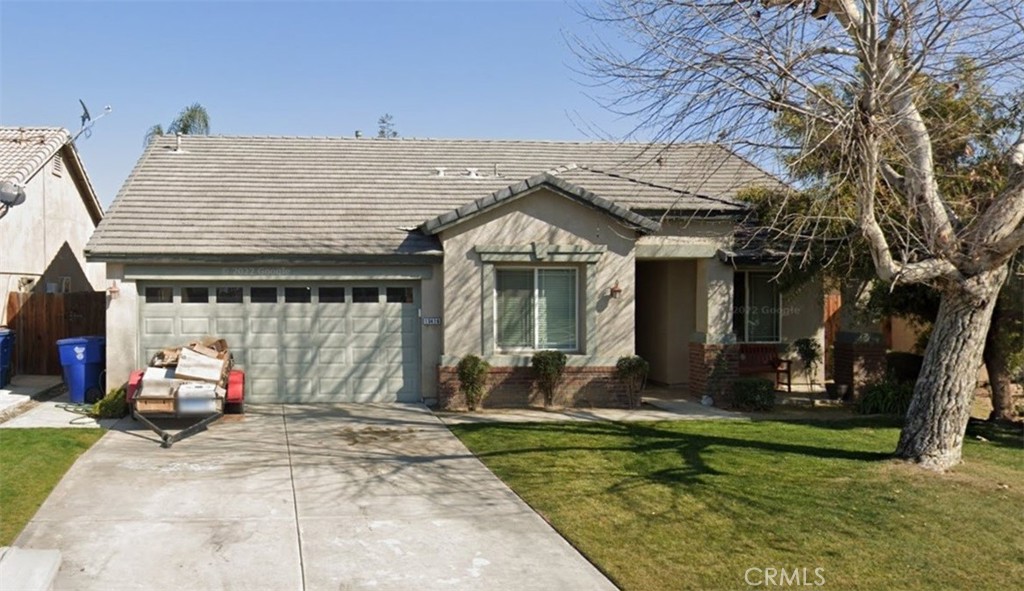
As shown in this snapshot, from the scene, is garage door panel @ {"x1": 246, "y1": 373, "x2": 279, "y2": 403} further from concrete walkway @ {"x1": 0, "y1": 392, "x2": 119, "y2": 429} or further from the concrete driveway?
the concrete driveway

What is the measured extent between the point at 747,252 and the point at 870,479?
721cm

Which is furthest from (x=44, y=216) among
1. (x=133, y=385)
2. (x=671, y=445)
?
(x=671, y=445)

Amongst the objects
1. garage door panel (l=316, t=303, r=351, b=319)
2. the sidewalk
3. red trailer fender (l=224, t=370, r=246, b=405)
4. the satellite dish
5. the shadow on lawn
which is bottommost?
the shadow on lawn

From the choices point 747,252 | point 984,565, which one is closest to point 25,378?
point 747,252

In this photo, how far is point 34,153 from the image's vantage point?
62.3 feet

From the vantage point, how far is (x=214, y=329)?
49.5 ft

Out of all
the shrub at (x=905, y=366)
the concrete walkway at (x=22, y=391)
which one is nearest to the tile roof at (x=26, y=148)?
the concrete walkway at (x=22, y=391)

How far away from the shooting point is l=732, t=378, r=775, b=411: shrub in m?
15.1

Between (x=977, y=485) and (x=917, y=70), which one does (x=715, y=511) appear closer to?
(x=977, y=485)

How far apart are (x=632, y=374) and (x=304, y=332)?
566 cm

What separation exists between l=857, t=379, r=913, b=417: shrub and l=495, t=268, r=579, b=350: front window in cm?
498

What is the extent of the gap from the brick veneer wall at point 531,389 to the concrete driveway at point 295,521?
2.92 meters

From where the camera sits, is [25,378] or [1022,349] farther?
[25,378]

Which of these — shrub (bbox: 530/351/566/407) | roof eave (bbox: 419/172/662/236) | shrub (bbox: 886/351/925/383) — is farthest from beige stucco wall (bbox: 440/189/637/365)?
shrub (bbox: 886/351/925/383)
